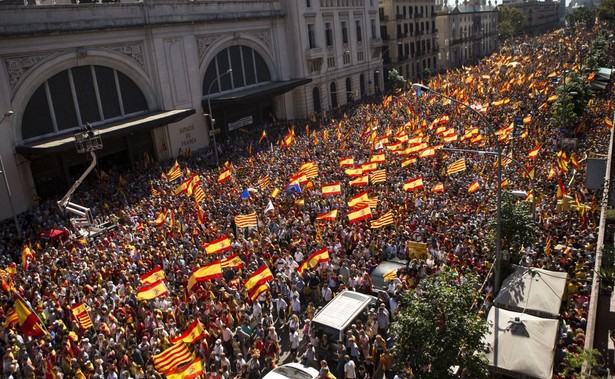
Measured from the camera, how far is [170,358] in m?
13.0

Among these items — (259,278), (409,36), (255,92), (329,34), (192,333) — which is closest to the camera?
(192,333)

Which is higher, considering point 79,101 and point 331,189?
point 79,101

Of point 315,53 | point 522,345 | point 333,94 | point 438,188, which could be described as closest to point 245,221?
point 438,188

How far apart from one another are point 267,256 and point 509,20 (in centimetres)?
14467

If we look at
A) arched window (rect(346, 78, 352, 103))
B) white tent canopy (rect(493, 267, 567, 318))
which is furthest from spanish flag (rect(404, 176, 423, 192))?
arched window (rect(346, 78, 352, 103))

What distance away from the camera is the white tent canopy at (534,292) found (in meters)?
14.8

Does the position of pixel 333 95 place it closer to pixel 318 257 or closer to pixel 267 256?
pixel 267 256

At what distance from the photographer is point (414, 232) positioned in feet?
68.5

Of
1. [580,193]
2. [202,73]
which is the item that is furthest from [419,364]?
[202,73]

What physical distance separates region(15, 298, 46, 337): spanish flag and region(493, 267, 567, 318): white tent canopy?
42.6 feet

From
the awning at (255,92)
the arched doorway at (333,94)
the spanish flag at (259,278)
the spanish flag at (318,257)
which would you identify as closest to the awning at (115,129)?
the awning at (255,92)

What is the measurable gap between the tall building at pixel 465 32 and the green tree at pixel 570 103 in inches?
2399

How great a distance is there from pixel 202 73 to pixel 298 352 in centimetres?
3324

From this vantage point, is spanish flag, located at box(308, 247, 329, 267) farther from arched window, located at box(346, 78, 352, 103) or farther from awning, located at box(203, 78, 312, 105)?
arched window, located at box(346, 78, 352, 103)
